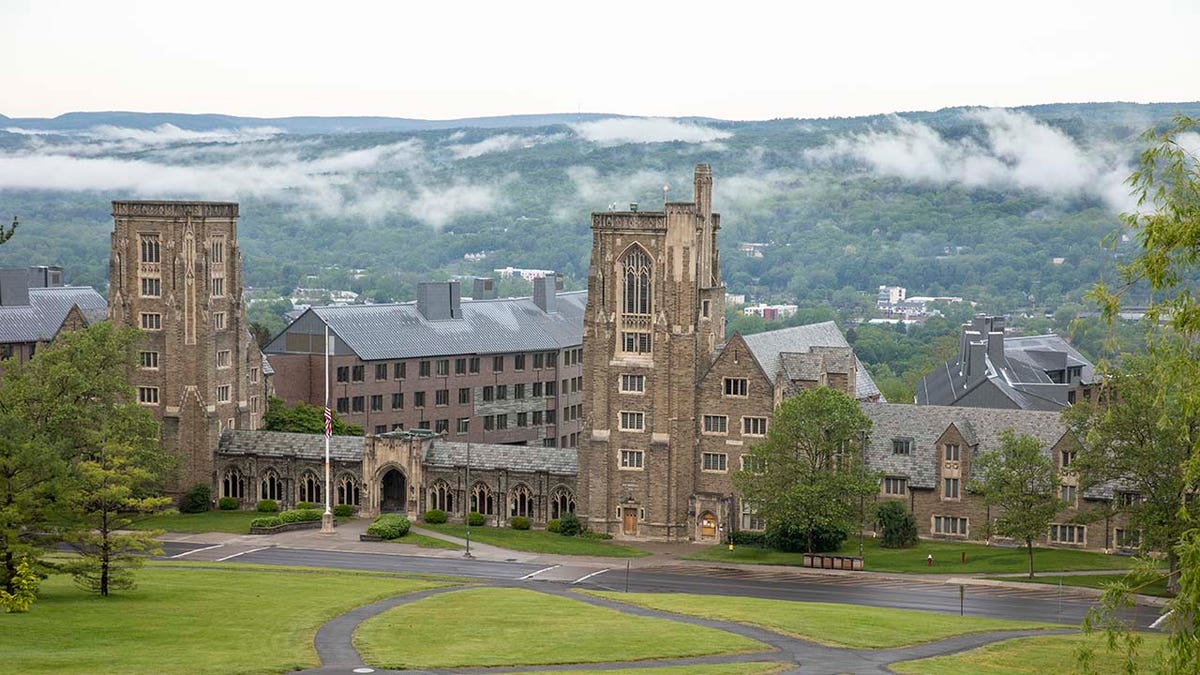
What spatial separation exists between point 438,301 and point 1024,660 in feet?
355

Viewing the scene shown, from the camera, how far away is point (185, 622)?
280 feet

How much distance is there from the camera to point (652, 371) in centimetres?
13125

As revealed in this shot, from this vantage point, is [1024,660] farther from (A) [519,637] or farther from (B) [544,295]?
(B) [544,295]

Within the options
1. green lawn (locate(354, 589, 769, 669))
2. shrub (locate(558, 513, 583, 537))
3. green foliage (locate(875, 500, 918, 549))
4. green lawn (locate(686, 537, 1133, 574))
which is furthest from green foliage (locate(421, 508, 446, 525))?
green lawn (locate(354, 589, 769, 669))

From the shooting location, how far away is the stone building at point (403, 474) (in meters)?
136

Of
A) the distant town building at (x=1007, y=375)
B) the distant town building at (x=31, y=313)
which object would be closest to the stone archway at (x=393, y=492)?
the distant town building at (x=31, y=313)

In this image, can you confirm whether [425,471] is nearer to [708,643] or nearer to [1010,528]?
[1010,528]

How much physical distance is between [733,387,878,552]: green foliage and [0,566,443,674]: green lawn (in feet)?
83.5

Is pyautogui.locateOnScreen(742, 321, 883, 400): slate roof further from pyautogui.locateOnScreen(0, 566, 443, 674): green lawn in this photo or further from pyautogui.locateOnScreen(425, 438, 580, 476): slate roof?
pyautogui.locateOnScreen(0, 566, 443, 674): green lawn

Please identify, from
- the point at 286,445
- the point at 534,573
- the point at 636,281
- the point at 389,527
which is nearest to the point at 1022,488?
the point at 534,573

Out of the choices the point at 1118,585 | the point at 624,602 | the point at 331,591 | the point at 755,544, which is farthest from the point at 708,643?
the point at 755,544

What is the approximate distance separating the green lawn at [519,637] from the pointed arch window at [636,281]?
38.9m

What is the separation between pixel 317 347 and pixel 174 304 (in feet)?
108

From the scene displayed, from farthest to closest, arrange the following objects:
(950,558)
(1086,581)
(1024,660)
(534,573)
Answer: (950,558) < (534,573) < (1086,581) < (1024,660)
